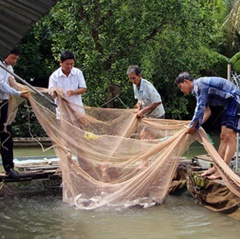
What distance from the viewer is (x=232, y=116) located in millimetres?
5520

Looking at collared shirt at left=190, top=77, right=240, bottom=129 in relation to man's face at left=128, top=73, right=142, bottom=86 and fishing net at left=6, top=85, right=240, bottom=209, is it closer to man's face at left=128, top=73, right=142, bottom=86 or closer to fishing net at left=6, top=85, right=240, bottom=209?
fishing net at left=6, top=85, right=240, bottom=209

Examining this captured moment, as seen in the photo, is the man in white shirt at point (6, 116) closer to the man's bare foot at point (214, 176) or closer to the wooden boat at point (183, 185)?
the wooden boat at point (183, 185)

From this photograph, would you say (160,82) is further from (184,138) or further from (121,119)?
(184,138)

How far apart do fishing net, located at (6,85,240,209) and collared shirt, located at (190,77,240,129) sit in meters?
0.37

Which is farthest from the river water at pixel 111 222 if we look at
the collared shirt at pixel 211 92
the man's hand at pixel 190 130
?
the collared shirt at pixel 211 92

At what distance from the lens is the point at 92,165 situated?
582 cm

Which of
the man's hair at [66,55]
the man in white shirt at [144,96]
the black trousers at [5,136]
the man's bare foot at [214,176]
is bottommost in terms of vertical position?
the man's bare foot at [214,176]

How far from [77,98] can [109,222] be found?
195 centimetres

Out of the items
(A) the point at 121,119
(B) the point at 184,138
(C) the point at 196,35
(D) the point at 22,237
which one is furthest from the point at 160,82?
(D) the point at 22,237

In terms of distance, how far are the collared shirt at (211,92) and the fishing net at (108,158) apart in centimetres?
37

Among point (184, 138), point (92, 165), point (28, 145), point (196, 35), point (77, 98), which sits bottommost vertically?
point (28, 145)

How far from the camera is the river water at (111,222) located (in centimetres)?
490

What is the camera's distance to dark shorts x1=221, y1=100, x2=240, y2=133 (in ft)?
18.1

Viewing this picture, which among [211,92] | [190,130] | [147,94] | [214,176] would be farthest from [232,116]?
[147,94]
